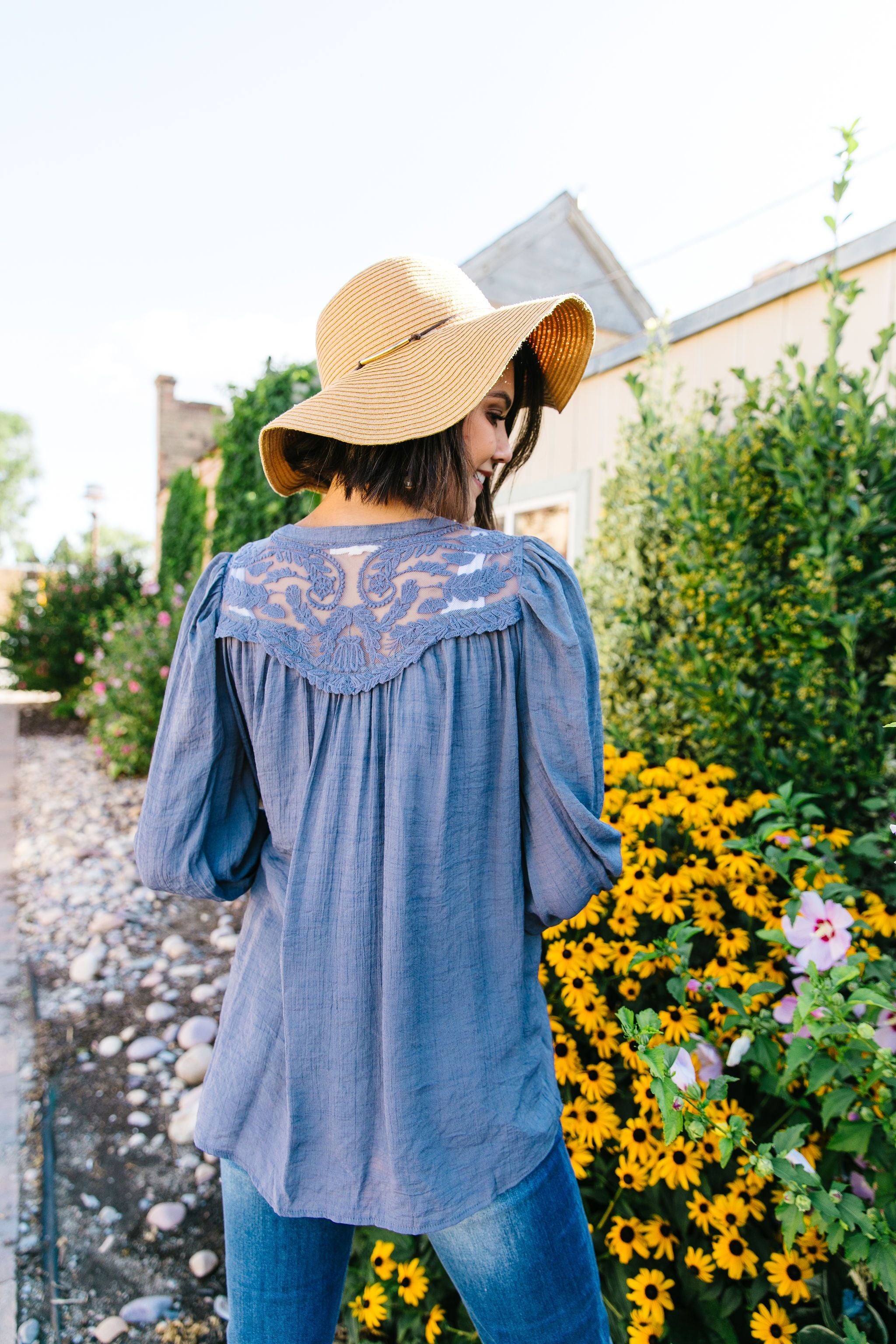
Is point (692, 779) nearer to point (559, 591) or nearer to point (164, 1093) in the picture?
point (559, 591)

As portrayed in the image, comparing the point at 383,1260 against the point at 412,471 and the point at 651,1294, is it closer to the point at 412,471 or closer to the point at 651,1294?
the point at 651,1294

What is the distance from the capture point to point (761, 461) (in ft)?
8.61

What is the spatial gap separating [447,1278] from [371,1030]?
1095 mm

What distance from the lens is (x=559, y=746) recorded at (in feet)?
3.12

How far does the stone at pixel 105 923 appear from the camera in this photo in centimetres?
388

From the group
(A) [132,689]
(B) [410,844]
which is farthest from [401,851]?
(A) [132,689]

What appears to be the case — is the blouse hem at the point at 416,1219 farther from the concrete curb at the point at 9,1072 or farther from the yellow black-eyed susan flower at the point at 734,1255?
the concrete curb at the point at 9,1072

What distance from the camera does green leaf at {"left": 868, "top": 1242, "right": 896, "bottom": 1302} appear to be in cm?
110

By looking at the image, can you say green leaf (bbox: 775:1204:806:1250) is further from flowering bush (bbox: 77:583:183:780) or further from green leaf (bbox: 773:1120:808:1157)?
flowering bush (bbox: 77:583:183:780)

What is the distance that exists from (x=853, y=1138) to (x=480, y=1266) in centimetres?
65

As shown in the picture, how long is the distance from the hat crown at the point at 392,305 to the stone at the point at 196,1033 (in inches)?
103

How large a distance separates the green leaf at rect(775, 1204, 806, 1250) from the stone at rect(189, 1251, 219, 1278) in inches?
61.3

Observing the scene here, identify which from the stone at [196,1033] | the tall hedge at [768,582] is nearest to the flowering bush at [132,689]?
the stone at [196,1033]

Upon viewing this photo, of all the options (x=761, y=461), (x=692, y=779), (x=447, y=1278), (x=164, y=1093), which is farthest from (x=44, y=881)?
(x=761, y=461)
